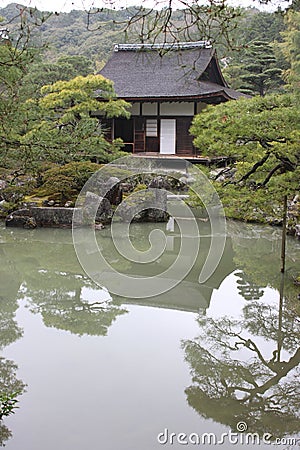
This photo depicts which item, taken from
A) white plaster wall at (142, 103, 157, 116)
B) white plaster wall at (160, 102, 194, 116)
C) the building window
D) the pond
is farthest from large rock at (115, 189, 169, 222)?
white plaster wall at (142, 103, 157, 116)

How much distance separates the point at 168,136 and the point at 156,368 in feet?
39.8

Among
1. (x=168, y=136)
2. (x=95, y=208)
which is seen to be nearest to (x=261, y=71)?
(x=168, y=136)

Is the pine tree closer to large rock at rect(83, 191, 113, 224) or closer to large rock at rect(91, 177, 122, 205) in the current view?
large rock at rect(91, 177, 122, 205)

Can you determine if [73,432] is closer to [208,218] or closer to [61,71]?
[208,218]

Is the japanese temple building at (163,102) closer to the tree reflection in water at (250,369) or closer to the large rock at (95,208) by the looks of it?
the large rock at (95,208)

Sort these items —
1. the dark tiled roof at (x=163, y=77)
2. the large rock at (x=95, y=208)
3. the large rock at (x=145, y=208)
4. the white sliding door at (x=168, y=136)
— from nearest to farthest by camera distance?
1. the large rock at (x=95, y=208)
2. the large rock at (x=145, y=208)
3. the dark tiled roof at (x=163, y=77)
4. the white sliding door at (x=168, y=136)

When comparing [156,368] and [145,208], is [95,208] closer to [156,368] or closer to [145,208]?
[145,208]

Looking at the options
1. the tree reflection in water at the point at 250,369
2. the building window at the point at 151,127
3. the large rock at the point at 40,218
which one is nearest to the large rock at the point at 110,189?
the large rock at the point at 40,218

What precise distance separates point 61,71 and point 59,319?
16.3 meters

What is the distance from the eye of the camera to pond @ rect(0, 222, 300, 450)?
120 inches

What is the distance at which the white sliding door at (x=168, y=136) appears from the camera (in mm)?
15352

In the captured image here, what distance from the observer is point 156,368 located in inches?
155

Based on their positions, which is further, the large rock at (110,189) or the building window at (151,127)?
the building window at (151,127)

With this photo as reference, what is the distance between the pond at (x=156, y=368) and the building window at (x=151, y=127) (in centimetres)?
917
